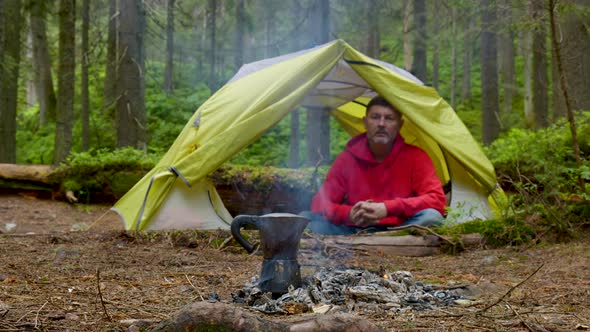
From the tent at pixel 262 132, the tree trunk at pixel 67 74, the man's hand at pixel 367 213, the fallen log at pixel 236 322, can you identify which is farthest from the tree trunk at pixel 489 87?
the fallen log at pixel 236 322

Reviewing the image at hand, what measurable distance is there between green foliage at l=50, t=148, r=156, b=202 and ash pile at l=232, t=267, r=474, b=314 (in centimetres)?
550

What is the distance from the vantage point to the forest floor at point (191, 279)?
2.15 meters

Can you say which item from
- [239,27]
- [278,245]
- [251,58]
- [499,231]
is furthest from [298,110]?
[278,245]

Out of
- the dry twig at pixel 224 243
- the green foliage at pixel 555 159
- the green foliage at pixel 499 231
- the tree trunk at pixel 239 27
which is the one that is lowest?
the dry twig at pixel 224 243

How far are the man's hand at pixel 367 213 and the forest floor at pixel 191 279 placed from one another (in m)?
0.62

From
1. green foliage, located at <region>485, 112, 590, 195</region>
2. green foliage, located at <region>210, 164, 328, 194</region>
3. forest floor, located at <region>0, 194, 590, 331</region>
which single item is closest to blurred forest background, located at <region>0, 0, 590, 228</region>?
green foliage, located at <region>485, 112, 590, 195</region>

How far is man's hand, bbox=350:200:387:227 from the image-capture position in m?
4.88

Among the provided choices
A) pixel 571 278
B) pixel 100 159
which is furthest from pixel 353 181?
pixel 100 159

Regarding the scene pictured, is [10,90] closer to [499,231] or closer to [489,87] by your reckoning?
[489,87]

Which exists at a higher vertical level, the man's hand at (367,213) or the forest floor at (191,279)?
the man's hand at (367,213)

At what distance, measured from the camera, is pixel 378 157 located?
5547 millimetres

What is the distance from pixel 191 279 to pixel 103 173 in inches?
213

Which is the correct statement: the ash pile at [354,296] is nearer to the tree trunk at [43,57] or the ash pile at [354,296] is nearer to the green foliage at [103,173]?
the green foliage at [103,173]

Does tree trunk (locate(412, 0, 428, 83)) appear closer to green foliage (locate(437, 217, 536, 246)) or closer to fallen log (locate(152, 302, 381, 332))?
green foliage (locate(437, 217, 536, 246))
